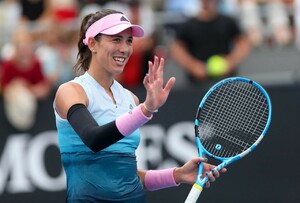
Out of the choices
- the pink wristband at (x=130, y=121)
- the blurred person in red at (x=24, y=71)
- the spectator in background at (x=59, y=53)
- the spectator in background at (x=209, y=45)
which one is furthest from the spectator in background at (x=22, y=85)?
the pink wristband at (x=130, y=121)

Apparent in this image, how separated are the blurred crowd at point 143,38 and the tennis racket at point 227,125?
317 centimetres

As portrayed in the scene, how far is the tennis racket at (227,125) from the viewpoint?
538 cm

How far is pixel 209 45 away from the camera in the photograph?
10.1 meters

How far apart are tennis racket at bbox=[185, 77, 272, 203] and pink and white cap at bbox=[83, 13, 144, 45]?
610mm

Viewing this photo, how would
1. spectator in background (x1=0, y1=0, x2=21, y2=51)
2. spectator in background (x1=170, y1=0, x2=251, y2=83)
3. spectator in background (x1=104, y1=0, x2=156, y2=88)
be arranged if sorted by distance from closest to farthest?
spectator in background (x1=170, y1=0, x2=251, y2=83), spectator in background (x1=104, y1=0, x2=156, y2=88), spectator in background (x1=0, y1=0, x2=21, y2=51)

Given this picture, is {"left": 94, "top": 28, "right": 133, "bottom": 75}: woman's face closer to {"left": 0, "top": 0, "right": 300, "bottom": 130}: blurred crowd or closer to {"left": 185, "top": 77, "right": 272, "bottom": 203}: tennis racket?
{"left": 185, "top": 77, "right": 272, "bottom": 203}: tennis racket

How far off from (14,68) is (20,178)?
1.23 metres

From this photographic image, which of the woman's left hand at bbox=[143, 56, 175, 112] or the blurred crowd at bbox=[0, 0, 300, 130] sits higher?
the woman's left hand at bbox=[143, 56, 175, 112]

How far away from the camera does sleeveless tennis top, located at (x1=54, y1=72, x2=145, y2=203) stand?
5.12 meters

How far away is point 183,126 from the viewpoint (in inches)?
384

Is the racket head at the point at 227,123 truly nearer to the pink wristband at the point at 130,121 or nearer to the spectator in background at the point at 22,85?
the pink wristband at the point at 130,121

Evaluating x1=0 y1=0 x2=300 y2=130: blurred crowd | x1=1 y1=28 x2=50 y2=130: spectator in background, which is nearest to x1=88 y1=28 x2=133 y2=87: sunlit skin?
x1=0 y1=0 x2=300 y2=130: blurred crowd

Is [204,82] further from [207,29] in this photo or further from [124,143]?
[124,143]

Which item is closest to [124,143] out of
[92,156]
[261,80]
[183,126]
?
[92,156]
